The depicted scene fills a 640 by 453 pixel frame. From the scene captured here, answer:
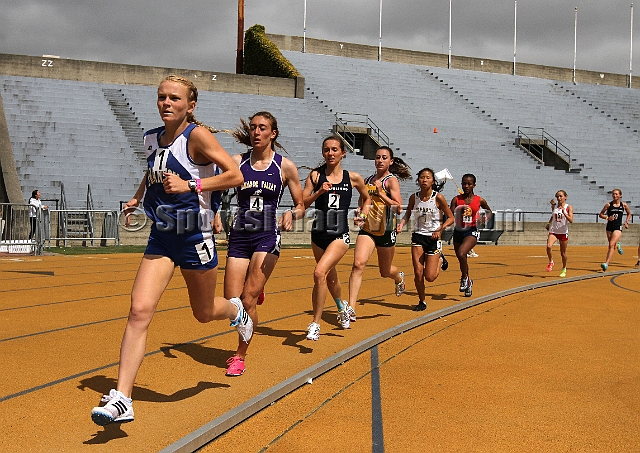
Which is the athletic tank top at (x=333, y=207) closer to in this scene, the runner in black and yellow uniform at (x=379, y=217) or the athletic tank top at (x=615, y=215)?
the runner in black and yellow uniform at (x=379, y=217)

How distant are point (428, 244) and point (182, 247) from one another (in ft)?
21.0

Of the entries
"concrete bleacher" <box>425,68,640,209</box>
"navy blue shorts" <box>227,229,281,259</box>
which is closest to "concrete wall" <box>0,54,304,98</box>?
"concrete bleacher" <box>425,68,640,209</box>

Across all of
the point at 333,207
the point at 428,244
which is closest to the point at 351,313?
the point at 333,207

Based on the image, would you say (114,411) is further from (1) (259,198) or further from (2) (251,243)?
(1) (259,198)

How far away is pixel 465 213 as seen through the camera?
12219 mm

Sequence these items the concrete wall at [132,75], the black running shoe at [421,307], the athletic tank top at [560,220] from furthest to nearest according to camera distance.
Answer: the concrete wall at [132,75] < the athletic tank top at [560,220] < the black running shoe at [421,307]

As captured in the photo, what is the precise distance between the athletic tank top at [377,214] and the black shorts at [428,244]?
121 cm

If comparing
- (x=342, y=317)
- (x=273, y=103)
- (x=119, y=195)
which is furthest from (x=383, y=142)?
(x=342, y=317)

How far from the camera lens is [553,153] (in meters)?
40.4

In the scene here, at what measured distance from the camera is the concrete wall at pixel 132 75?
33719mm

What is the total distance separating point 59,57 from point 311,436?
109 ft

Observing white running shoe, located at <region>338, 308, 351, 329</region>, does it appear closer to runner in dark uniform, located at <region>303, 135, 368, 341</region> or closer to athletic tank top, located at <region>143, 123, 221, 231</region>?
runner in dark uniform, located at <region>303, 135, 368, 341</region>

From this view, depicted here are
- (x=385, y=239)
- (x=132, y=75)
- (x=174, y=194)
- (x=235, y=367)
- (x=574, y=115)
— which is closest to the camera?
(x=174, y=194)

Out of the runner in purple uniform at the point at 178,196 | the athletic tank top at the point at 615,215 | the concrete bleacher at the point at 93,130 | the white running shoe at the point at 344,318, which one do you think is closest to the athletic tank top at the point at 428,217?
the white running shoe at the point at 344,318
